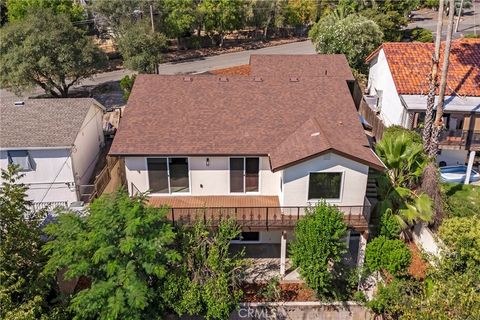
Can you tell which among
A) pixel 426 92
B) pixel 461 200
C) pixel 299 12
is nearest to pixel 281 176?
pixel 461 200

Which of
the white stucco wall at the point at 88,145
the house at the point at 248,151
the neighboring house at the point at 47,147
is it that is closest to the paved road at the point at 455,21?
the house at the point at 248,151

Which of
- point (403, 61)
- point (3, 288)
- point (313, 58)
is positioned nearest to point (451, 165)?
point (403, 61)

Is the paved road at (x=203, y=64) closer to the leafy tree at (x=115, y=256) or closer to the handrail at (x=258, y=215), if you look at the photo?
the handrail at (x=258, y=215)

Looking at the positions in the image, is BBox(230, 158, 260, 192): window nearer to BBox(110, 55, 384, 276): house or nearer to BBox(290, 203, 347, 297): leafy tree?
BBox(110, 55, 384, 276): house

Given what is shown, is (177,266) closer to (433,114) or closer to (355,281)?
(355,281)

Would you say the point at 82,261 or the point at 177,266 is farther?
the point at 177,266

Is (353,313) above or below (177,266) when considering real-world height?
below
